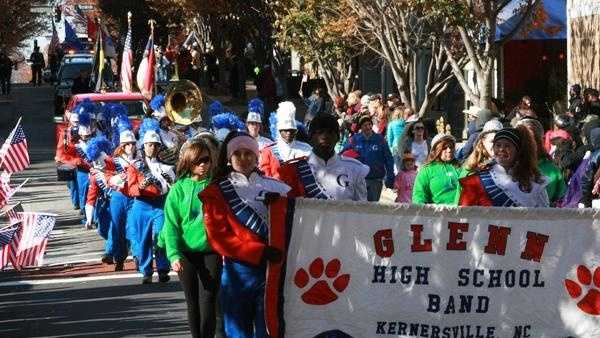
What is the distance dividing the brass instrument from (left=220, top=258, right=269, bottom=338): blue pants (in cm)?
884

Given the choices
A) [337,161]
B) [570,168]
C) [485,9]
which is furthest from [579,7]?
[337,161]

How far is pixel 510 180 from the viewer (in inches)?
370

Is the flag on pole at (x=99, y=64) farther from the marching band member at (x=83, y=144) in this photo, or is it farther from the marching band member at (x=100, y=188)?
the marching band member at (x=100, y=188)

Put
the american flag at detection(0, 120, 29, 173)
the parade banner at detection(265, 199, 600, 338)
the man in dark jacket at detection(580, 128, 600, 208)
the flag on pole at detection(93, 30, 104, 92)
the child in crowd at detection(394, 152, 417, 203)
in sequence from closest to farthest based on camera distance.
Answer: the parade banner at detection(265, 199, 600, 338) → the man in dark jacket at detection(580, 128, 600, 208) → the american flag at detection(0, 120, 29, 173) → the child in crowd at detection(394, 152, 417, 203) → the flag on pole at detection(93, 30, 104, 92)

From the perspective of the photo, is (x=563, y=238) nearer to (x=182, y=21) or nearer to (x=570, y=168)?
(x=570, y=168)

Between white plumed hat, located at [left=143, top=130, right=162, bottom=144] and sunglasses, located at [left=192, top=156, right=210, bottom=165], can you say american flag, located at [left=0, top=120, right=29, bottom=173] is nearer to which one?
white plumed hat, located at [left=143, top=130, right=162, bottom=144]

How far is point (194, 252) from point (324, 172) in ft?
3.23

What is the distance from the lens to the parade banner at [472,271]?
8.52 metres

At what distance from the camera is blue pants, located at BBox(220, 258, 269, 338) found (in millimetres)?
9039

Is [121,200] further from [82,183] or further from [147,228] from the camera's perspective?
[82,183]

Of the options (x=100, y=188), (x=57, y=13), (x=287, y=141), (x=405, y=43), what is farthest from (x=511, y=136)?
(x=57, y=13)

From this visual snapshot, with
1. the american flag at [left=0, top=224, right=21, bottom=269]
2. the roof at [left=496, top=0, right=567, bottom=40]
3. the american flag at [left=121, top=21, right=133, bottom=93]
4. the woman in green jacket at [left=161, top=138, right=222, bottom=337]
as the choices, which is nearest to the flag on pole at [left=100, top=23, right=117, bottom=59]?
the american flag at [left=121, top=21, right=133, bottom=93]

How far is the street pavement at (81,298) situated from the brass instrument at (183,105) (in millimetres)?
1704

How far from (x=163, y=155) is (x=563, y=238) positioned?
6.76 meters
